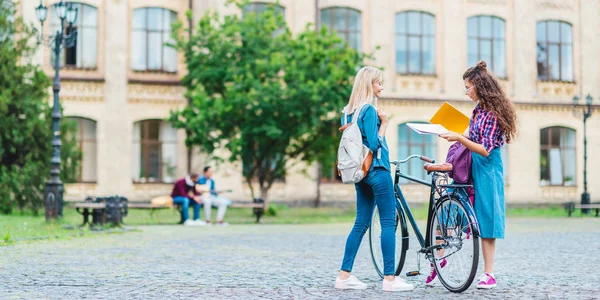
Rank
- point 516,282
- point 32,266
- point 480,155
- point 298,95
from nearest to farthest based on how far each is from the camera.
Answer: point 480,155 → point 516,282 → point 32,266 → point 298,95

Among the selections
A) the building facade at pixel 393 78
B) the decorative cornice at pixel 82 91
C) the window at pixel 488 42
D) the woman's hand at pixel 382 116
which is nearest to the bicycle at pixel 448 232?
the woman's hand at pixel 382 116

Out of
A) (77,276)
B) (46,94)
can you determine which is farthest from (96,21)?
(77,276)

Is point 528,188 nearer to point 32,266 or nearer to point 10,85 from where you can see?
point 10,85

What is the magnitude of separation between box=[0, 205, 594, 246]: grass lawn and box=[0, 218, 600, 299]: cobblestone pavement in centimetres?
78

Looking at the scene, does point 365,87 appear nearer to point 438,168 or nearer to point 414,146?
point 438,168

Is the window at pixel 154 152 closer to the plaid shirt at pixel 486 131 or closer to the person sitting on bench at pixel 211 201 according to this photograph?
the person sitting on bench at pixel 211 201

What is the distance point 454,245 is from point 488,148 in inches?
34.4

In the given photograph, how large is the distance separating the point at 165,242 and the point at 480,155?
8.06 metres

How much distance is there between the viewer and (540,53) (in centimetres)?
3603

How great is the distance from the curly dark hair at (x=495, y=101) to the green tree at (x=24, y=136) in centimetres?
1905

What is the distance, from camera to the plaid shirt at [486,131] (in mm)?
7660

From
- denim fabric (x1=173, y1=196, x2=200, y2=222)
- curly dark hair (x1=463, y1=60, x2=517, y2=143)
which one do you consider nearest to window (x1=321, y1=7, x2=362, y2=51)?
denim fabric (x1=173, y1=196, x2=200, y2=222)

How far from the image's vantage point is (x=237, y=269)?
9.80 metres

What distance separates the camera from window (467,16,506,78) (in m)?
35.2
